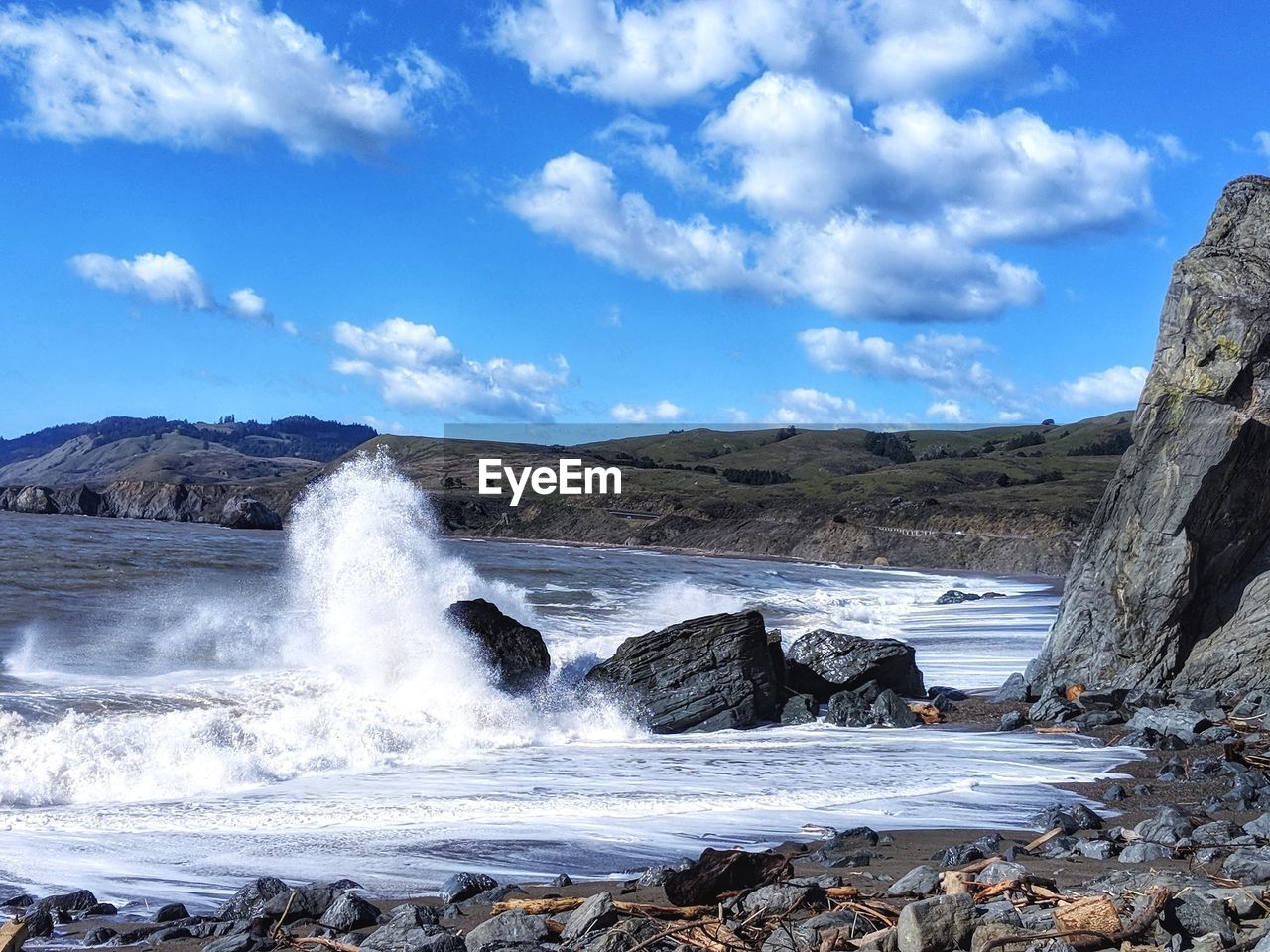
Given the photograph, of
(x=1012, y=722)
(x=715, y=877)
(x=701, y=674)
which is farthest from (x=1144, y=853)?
(x=701, y=674)

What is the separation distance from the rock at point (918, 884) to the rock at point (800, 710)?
10394 millimetres

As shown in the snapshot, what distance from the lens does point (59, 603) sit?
27.6m

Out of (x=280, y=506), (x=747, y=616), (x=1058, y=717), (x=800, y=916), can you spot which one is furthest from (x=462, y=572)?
(x=280, y=506)

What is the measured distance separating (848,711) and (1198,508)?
6269mm

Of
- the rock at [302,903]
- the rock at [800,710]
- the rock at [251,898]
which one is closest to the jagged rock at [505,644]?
the rock at [800,710]

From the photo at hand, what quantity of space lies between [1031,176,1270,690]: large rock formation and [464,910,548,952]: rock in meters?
13.8

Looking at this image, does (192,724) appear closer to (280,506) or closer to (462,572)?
(462,572)

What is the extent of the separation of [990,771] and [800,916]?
7.26 metres

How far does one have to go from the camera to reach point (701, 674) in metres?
18.0

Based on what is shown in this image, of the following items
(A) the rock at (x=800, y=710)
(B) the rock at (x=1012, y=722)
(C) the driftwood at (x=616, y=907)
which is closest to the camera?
(C) the driftwood at (x=616, y=907)

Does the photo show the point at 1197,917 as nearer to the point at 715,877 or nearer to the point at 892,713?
the point at 715,877

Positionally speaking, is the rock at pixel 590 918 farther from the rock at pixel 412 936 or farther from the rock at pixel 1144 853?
the rock at pixel 1144 853

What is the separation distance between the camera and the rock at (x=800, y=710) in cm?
1773

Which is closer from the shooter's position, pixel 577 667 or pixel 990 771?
pixel 990 771
